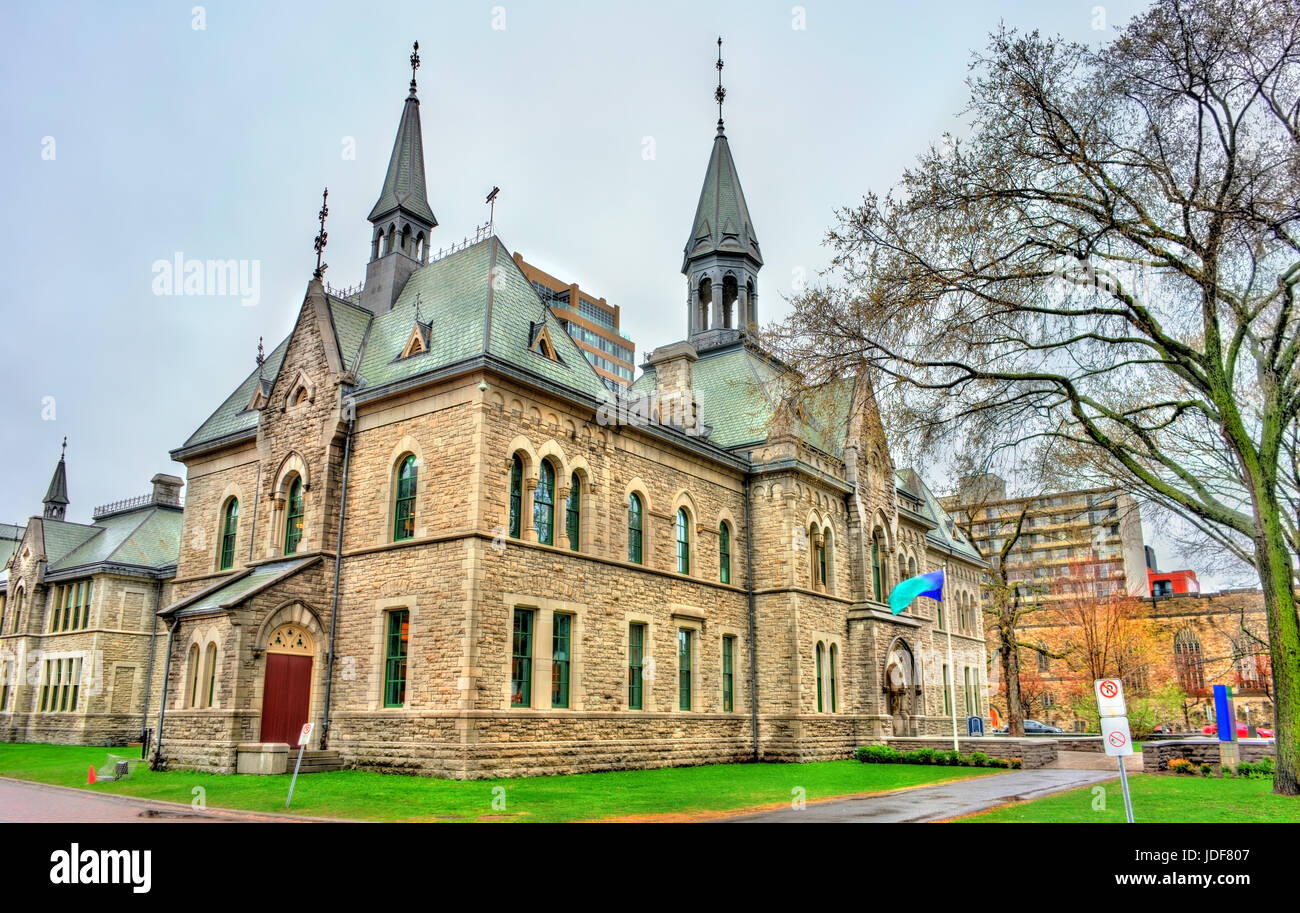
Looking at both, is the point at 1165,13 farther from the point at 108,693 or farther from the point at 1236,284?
the point at 108,693

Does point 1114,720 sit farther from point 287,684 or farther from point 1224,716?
point 1224,716

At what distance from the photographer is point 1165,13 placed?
17.7 m

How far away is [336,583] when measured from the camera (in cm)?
2456

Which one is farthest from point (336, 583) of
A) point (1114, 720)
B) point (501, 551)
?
point (1114, 720)

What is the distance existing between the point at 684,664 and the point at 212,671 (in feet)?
43.9

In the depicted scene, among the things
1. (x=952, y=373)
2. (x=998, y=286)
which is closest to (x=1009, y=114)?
(x=998, y=286)

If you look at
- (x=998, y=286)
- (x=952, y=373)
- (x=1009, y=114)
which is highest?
(x=1009, y=114)

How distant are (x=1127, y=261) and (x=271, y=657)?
20.8 m

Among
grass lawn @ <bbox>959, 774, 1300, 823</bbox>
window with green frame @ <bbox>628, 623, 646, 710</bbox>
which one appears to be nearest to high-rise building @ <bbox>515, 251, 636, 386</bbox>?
window with green frame @ <bbox>628, 623, 646, 710</bbox>

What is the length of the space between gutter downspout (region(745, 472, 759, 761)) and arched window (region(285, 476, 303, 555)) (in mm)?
14645

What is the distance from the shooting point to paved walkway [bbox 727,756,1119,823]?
14938 millimetres

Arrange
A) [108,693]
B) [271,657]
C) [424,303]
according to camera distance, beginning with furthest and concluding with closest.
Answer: [108,693] < [424,303] < [271,657]

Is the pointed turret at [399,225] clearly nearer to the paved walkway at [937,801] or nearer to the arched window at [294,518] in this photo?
the arched window at [294,518]

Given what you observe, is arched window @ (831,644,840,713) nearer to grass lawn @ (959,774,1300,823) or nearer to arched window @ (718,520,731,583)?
arched window @ (718,520,731,583)
